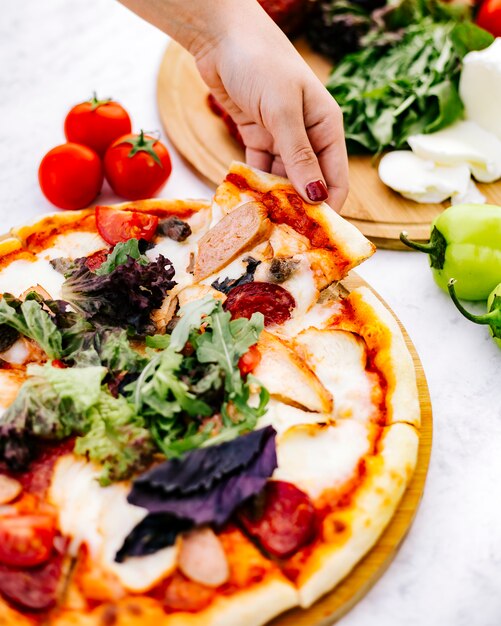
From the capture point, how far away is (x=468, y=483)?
123 inches

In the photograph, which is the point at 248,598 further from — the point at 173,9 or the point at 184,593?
the point at 173,9

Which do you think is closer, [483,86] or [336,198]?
[336,198]

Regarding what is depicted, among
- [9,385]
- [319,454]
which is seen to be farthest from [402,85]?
[9,385]

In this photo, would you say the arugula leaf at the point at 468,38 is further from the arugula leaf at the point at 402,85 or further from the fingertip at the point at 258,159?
the fingertip at the point at 258,159

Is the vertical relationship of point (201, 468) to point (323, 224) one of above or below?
below

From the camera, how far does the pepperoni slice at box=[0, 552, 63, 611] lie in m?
2.46

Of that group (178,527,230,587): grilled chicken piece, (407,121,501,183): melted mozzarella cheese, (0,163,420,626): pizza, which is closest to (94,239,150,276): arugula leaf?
(0,163,420,626): pizza

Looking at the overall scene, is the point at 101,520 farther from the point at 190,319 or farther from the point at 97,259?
the point at 97,259

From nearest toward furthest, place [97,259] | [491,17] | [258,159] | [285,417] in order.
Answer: [285,417] → [97,259] → [258,159] → [491,17]

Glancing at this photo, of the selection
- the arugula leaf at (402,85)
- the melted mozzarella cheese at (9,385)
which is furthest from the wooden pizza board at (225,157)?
the melted mozzarella cheese at (9,385)

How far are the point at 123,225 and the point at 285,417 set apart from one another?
4.65 ft

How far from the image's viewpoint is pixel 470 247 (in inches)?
143

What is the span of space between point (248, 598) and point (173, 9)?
120 inches

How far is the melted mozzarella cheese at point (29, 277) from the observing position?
3.57 meters
